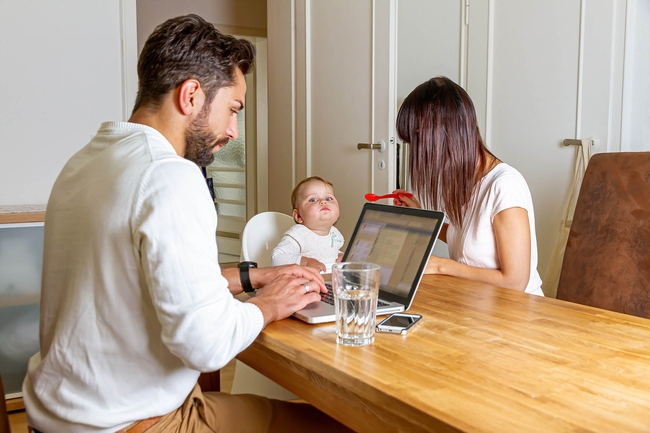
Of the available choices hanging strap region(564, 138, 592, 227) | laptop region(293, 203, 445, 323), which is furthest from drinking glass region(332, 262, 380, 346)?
hanging strap region(564, 138, 592, 227)

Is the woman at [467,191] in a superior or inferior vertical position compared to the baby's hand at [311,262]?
superior

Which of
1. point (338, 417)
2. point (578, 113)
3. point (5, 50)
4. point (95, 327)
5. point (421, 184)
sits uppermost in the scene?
point (5, 50)

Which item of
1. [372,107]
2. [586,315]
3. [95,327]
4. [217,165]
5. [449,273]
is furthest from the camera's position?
[217,165]

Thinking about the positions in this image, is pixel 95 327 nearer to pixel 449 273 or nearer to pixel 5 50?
pixel 449 273

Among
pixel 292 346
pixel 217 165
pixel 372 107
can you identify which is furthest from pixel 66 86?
pixel 217 165

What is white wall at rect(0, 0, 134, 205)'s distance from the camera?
305 centimetres

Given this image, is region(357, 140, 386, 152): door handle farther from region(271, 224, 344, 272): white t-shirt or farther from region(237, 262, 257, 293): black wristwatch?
region(237, 262, 257, 293): black wristwatch

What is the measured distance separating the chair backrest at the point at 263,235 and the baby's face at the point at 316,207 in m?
0.07

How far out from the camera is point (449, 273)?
1.74m

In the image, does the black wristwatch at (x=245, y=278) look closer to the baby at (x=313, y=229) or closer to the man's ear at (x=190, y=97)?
the man's ear at (x=190, y=97)

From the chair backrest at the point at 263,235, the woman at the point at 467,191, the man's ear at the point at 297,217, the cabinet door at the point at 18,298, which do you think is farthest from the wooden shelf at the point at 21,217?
the woman at the point at 467,191

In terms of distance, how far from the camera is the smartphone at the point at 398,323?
1.14 metres

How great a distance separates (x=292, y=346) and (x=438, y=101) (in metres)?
1.09

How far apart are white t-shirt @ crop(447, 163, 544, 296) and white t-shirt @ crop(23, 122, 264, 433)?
0.96 meters
